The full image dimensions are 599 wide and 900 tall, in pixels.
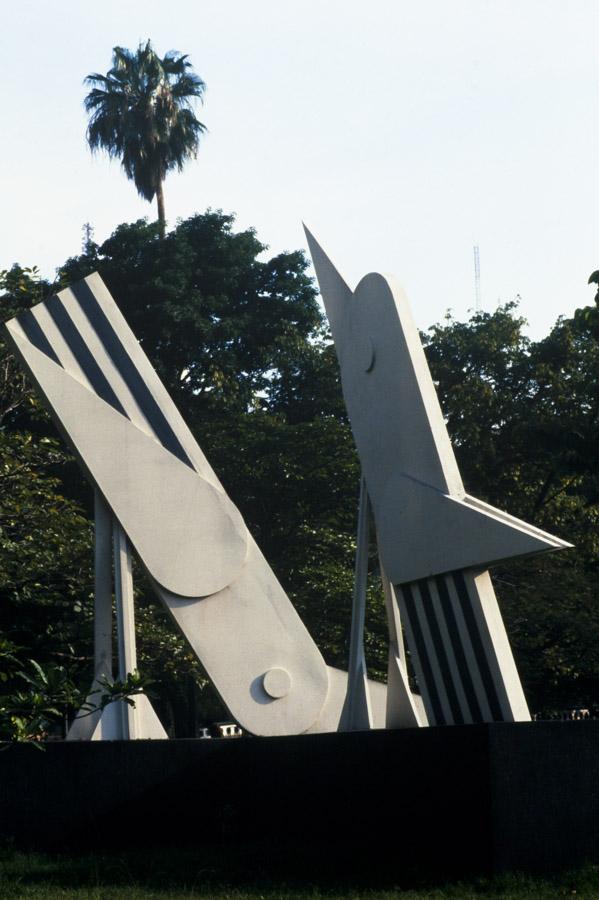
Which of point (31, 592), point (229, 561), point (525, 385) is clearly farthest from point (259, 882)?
point (525, 385)

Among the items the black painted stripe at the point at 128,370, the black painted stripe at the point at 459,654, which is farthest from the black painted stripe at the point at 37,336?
the black painted stripe at the point at 459,654

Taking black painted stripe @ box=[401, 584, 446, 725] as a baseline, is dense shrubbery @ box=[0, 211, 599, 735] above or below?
above

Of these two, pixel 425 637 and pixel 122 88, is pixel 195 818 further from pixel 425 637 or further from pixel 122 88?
pixel 122 88

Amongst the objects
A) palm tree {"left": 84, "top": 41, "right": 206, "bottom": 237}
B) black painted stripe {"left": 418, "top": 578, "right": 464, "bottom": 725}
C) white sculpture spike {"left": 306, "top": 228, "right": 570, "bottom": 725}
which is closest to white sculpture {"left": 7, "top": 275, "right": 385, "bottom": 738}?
white sculpture spike {"left": 306, "top": 228, "right": 570, "bottom": 725}

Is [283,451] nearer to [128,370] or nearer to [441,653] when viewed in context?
[128,370]

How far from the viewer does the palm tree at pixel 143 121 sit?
115ft

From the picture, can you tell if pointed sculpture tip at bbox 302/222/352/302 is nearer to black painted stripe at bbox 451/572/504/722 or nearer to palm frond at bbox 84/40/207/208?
black painted stripe at bbox 451/572/504/722

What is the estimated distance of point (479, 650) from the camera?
10578mm

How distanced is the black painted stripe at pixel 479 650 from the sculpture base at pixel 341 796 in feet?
3.00

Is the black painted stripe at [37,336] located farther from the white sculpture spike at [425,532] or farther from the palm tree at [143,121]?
the palm tree at [143,121]

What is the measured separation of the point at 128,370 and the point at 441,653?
449 cm

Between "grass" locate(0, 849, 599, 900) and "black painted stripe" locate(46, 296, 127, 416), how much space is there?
4495 millimetres

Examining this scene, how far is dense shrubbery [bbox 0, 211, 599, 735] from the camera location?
19.0 metres

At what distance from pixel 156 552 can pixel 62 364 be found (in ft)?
7.02
